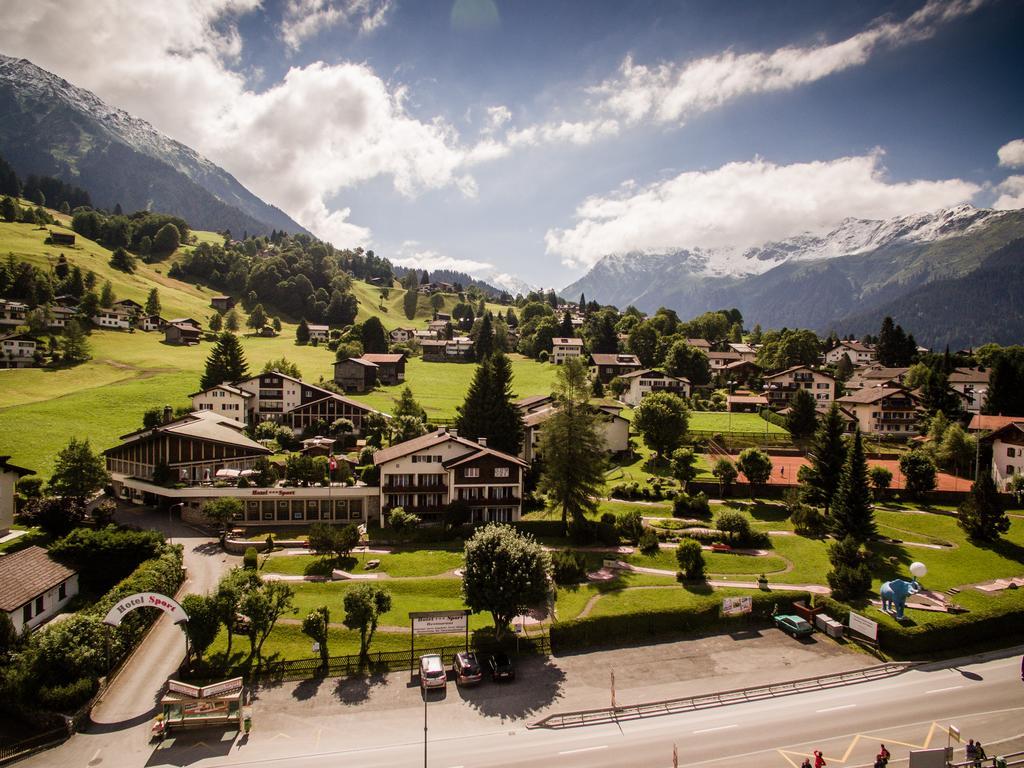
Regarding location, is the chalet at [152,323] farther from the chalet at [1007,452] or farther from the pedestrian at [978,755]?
the chalet at [1007,452]

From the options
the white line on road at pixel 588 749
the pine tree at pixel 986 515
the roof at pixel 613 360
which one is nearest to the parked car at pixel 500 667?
the white line on road at pixel 588 749

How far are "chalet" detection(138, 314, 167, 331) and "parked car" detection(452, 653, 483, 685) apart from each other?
141 m

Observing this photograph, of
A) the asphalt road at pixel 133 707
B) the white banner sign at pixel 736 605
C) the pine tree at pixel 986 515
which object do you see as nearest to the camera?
the asphalt road at pixel 133 707

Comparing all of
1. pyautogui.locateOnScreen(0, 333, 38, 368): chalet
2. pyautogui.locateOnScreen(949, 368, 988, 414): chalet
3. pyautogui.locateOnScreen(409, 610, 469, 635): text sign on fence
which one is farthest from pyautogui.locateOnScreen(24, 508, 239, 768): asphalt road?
pyautogui.locateOnScreen(949, 368, 988, 414): chalet

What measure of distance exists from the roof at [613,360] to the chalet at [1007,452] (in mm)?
74937

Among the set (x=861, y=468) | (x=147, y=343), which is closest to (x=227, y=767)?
(x=861, y=468)

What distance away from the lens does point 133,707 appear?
1291 inches

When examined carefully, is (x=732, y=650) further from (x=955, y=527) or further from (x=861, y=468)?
(x=955, y=527)

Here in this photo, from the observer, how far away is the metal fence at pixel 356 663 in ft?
118

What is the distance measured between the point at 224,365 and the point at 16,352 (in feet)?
137

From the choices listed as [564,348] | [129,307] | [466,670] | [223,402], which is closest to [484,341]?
[564,348]

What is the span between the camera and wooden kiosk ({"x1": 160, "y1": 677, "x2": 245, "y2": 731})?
3123cm

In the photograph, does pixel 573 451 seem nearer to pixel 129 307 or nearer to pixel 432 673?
pixel 432 673

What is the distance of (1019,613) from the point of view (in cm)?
4294
